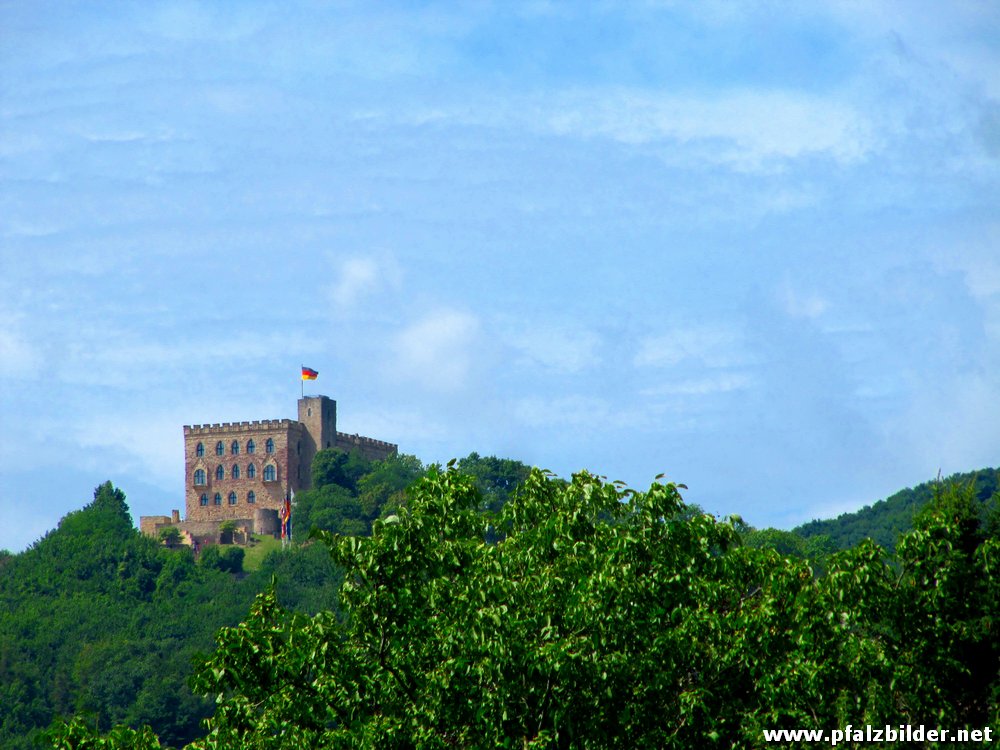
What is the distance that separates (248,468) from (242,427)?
335cm

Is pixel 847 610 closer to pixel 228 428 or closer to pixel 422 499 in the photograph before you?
pixel 422 499

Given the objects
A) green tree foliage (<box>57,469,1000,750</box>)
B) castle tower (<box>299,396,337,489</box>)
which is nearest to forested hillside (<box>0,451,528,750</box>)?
castle tower (<box>299,396,337,489</box>)

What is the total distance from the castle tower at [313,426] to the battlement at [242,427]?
131cm

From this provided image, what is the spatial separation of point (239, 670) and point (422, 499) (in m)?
3.27

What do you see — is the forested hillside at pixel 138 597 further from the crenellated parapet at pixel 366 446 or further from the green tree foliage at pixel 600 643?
the green tree foliage at pixel 600 643

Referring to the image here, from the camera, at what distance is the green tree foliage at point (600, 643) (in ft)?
66.7

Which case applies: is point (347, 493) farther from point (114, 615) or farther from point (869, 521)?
point (869, 521)

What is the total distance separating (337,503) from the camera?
120250 mm

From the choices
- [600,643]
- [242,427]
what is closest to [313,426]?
[242,427]

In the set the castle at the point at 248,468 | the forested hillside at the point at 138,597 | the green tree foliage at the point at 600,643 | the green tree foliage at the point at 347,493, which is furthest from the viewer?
the castle at the point at 248,468

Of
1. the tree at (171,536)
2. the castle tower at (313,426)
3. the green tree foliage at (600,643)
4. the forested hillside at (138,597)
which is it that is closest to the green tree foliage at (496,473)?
the forested hillside at (138,597)

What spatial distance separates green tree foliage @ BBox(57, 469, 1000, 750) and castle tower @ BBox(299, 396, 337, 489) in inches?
4116

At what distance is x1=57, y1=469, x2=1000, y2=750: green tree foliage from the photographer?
2034 cm

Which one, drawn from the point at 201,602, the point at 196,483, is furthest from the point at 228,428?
the point at 201,602
